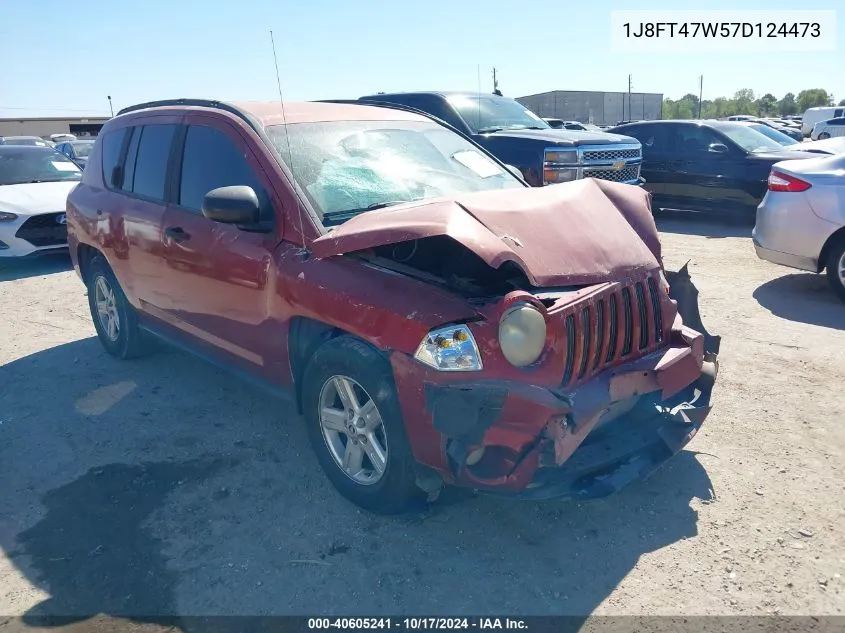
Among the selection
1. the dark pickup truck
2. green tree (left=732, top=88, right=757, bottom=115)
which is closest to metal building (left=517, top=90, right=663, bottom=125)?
green tree (left=732, top=88, right=757, bottom=115)

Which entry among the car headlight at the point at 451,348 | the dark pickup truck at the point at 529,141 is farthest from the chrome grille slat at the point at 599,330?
the dark pickup truck at the point at 529,141

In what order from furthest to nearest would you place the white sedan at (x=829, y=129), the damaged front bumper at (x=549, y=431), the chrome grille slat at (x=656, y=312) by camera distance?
the white sedan at (x=829, y=129) < the chrome grille slat at (x=656, y=312) < the damaged front bumper at (x=549, y=431)

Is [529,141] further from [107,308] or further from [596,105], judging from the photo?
[596,105]

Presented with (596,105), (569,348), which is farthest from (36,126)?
(569,348)

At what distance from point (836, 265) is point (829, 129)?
1067 inches

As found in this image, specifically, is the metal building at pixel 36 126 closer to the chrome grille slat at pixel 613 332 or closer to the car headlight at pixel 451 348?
the car headlight at pixel 451 348

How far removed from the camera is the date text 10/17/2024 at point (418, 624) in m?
2.67

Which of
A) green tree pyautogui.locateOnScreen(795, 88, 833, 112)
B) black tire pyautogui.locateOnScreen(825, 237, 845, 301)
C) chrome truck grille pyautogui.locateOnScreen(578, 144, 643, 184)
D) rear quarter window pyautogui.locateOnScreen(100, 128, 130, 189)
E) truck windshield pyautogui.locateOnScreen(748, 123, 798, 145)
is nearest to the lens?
rear quarter window pyautogui.locateOnScreen(100, 128, 130, 189)

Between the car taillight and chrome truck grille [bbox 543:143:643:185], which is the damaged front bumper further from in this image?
chrome truck grille [bbox 543:143:643:185]

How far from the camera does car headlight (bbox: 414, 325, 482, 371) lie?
2.86m

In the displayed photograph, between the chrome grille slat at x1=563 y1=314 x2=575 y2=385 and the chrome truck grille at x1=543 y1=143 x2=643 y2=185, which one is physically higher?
the chrome truck grille at x1=543 y1=143 x2=643 y2=185

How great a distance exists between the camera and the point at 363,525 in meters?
3.32

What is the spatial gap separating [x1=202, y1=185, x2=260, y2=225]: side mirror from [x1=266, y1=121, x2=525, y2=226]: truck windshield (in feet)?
0.94

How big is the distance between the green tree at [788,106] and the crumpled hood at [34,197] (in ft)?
297
